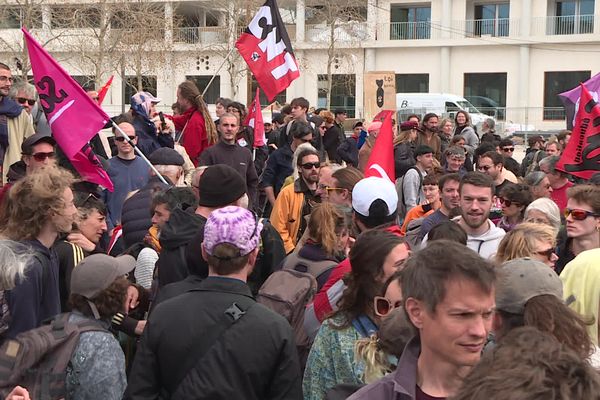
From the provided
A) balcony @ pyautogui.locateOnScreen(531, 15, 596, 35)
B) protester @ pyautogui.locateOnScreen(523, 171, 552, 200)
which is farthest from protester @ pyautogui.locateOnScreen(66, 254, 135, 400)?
balcony @ pyautogui.locateOnScreen(531, 15, 596, 35)

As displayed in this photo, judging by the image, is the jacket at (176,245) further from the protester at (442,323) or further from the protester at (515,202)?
the protester at (515,202)

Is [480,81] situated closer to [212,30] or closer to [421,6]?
[421,6]

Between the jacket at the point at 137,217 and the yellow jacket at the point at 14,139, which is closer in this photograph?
the jacket at the point at 137,217

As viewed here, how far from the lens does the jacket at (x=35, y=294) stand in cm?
425

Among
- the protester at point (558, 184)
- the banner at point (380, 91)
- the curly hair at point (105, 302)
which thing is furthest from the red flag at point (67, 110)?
the banner at point (380, 91)

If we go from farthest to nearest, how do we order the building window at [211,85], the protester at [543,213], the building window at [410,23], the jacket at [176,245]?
the building window at [211,85], the building window at [410,23], the protester at [543,213], the jacket at [176,245]

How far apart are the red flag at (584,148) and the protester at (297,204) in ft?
8.22

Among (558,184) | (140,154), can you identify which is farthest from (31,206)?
(558,184)

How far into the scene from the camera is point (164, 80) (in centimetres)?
4944

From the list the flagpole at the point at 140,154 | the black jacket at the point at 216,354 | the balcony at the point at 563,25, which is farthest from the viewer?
the balcony at the point at 563,25

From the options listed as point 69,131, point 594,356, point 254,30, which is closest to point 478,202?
point 594,356

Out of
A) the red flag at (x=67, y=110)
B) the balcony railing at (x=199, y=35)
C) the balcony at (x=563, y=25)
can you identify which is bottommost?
the red flag at (x=67, y=110)

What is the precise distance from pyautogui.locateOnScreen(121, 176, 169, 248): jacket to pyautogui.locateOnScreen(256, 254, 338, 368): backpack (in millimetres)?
2030

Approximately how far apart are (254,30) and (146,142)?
2.18m
